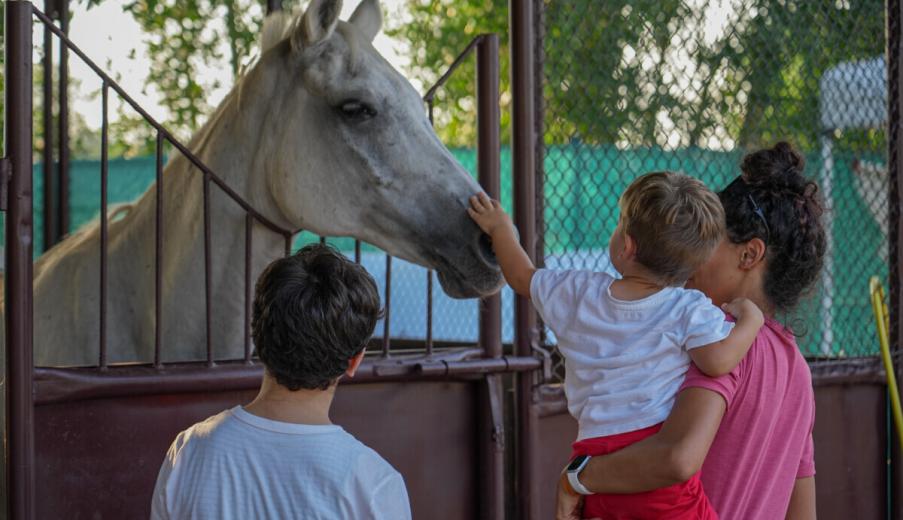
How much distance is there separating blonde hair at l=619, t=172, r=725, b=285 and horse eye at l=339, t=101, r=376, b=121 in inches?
39.7

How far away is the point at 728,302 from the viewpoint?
1839 mm

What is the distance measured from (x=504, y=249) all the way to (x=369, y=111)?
0.66m

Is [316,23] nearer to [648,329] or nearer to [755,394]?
[648,329]

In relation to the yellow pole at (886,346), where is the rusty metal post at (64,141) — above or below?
above

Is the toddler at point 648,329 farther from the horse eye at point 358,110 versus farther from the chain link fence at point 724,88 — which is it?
the chain link fence at point 724,88

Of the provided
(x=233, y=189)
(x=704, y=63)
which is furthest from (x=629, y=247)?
(x=704, y=63)

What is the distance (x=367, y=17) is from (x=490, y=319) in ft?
3.14

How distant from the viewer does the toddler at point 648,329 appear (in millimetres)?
1619

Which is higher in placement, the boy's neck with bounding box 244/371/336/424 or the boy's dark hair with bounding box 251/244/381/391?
the boy's dark hair with bounding box 251/244/381/391

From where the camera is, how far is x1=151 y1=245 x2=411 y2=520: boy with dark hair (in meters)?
1.35

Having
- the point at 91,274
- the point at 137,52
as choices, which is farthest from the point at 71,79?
the point at 91,274

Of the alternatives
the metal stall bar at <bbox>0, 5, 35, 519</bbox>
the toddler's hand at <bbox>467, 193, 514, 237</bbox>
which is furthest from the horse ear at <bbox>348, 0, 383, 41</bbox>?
the metal stall bar at <bbox>0, 5, 35, 519</bbox>

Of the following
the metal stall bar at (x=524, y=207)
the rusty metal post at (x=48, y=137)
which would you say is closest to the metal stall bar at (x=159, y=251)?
the metal stall bar at (x=524, y=207)

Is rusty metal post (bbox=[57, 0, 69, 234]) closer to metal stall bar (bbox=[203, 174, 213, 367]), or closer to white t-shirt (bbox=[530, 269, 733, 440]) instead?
metal stall bar (bbox=[203, 174, 213, 367])
